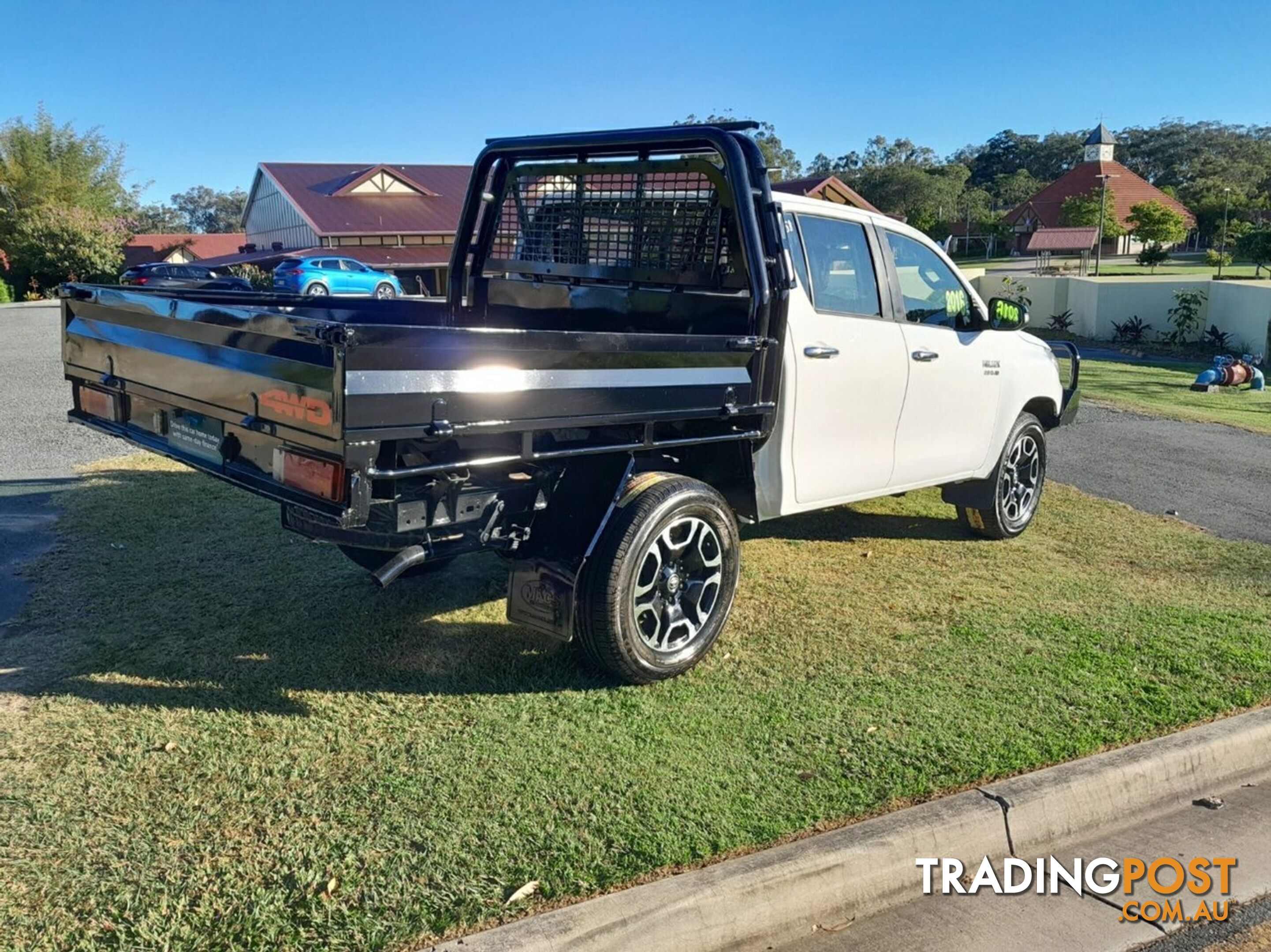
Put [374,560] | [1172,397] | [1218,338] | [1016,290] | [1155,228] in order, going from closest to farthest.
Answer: [374,560]
[1172,397]
[1218,338]
[1016,290]
[1155,228]

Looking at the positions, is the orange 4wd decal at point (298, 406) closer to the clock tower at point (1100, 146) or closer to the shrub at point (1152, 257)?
the shrub at point (1152, 257)

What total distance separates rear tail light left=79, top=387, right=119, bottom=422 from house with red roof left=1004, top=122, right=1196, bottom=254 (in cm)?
7456

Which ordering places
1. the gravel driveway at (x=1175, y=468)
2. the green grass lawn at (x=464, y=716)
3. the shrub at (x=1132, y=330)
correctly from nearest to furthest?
the green grass lawn at (x=464, y=716), the gravel driveway at (x=1175, y=468), the shrub at (x=1132, y=330)

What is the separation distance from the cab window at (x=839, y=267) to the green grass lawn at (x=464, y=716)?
5.03ft

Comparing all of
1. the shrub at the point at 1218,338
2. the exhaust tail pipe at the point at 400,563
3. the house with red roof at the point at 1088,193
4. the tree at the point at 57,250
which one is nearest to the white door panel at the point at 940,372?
the exhaust tail pipe at the point at 400,563

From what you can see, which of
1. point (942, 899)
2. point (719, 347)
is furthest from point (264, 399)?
point (942, 899)

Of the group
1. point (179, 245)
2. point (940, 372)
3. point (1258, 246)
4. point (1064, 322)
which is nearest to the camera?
point (940, 372)

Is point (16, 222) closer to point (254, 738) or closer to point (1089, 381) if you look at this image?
point (1089, 381)

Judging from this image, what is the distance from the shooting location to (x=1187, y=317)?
2353 centimetres

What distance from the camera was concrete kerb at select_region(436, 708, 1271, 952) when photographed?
2.88m

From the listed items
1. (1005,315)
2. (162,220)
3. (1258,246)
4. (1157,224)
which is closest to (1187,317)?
(1258,246)

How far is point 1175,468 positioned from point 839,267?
5.39 metres

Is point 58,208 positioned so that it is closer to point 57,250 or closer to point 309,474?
point 57,250

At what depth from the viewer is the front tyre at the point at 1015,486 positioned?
6.55 meters
